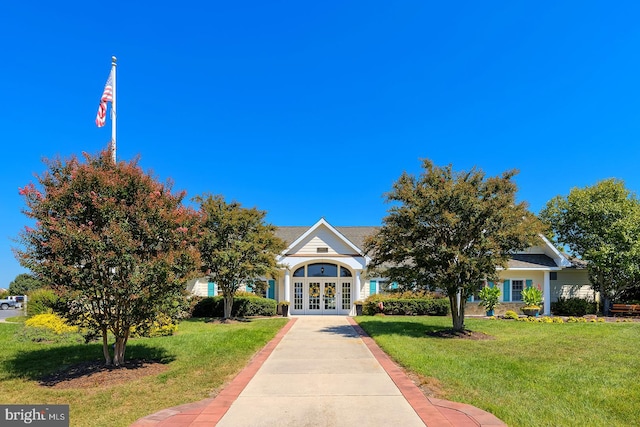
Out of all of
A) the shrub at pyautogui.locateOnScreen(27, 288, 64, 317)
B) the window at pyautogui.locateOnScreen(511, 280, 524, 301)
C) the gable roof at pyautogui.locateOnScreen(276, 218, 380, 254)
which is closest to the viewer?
the shrub at pyautogui.locateOnScreen(27, 288, 64, 317)

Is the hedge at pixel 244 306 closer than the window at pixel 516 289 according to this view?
Yes

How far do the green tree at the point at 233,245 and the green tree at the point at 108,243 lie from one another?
10.0m

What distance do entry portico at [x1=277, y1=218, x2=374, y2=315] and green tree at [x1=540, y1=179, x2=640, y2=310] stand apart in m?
13.6

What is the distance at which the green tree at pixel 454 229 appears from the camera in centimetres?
1409

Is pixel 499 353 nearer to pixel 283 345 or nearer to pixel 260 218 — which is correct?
pixel 283 345

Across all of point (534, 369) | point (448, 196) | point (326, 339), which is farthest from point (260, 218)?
point (534, 369)

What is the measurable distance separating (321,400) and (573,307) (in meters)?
23.4

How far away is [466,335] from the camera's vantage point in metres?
14.8

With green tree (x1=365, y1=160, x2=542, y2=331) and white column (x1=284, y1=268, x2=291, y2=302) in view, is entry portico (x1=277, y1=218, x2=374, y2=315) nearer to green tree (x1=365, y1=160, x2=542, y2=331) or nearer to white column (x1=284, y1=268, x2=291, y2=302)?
white column (x1=284, y1=268, x2=291, y2=302)

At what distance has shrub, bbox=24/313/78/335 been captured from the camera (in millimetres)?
13797

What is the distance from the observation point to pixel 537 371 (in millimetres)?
8844

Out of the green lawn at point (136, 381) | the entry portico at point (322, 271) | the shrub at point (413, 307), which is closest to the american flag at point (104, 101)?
the green lawn at point (136, 381)

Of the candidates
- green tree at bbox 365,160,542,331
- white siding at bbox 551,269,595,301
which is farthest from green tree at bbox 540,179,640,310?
green tree at bbox 365,160,542,331

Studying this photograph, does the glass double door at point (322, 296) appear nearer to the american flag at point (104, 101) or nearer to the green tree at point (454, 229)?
the green tree at point (454, 229)
